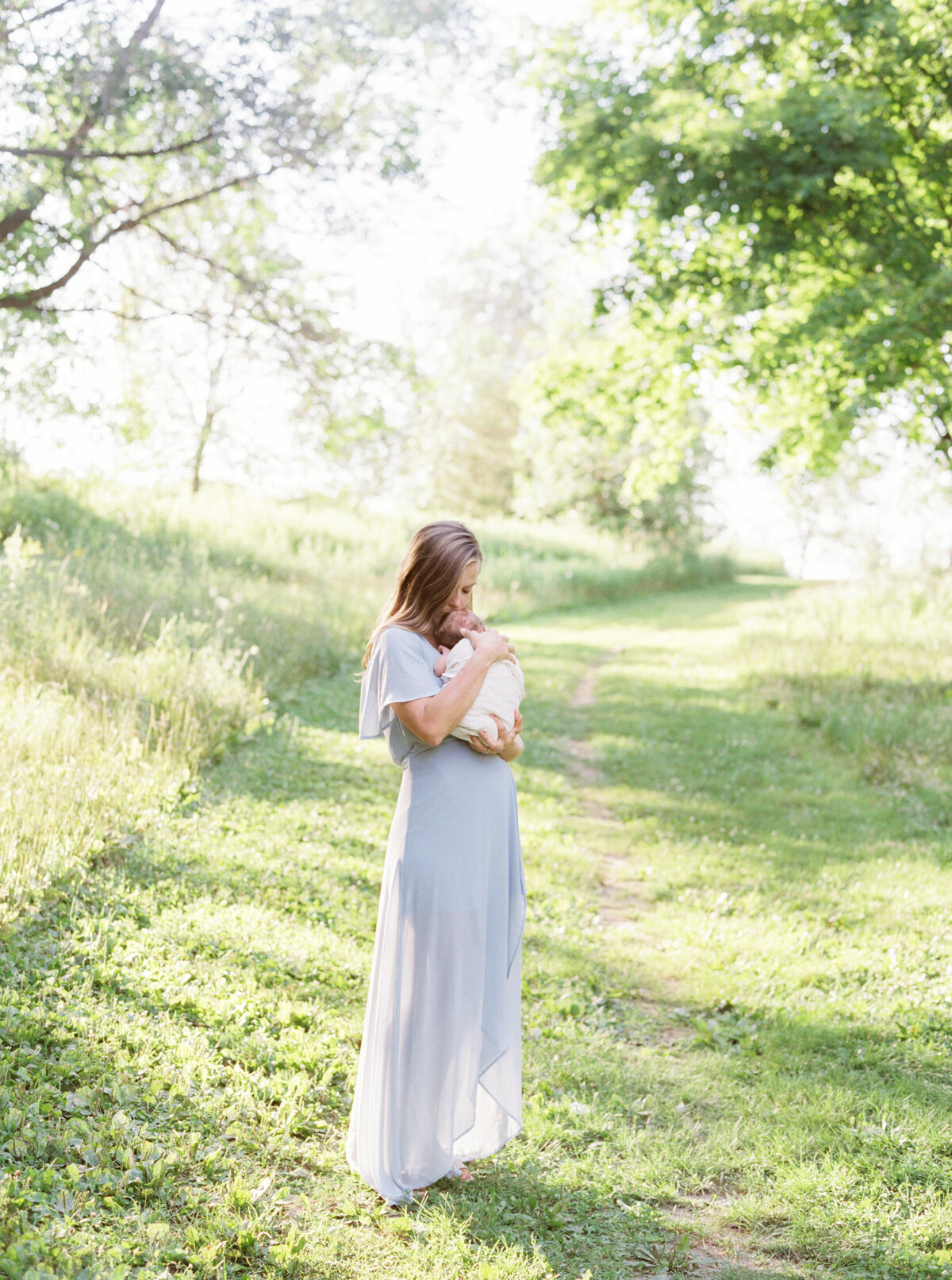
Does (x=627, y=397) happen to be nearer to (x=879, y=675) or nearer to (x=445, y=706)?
(x=879, y=675)

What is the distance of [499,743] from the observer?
3520 millimetres

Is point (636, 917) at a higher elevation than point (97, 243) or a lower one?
lower

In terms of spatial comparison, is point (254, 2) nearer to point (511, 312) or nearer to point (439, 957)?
point (439, 957)

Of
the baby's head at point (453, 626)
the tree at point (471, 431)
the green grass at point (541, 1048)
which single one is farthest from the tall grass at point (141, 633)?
the tree at point (471, 431)

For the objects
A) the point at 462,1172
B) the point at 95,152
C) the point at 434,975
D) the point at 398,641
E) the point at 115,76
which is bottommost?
the point at 462,1172

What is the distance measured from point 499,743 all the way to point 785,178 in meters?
10.0

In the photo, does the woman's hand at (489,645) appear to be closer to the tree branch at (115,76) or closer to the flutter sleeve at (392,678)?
the flutter sleeve at (392,678)

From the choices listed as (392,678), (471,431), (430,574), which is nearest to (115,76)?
(430,574)

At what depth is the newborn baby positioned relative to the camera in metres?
3.48

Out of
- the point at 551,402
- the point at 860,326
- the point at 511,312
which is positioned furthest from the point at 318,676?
the point at 511,312

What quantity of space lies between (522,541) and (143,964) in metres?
25.2

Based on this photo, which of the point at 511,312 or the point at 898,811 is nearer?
the point at 898,811

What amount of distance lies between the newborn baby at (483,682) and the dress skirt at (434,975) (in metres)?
0.16

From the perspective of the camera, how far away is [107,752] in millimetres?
6895
